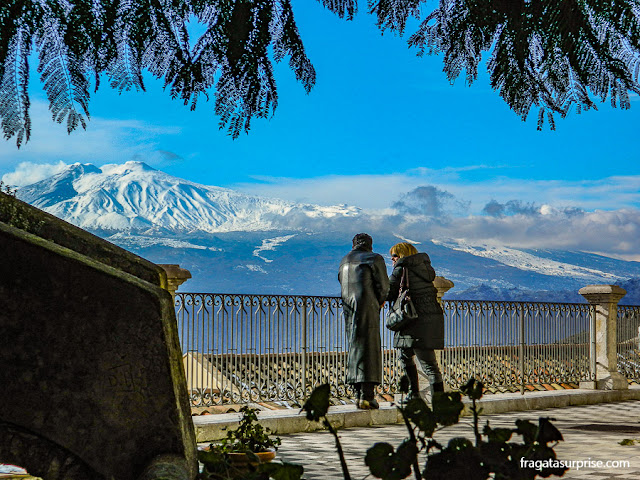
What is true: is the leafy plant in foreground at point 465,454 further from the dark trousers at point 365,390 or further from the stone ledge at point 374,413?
the dark trousers at point 365,390

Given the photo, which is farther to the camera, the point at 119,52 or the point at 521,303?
the point at 521,303

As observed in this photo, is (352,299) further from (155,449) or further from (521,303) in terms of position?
(155,449)

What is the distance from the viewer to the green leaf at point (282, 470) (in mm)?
1461

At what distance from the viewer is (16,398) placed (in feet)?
8.01

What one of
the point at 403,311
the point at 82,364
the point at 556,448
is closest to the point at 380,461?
the point at 82,364

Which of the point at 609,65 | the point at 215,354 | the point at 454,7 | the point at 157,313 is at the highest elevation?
the point at 454,7

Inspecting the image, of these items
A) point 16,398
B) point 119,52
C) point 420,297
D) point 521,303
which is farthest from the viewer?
point 521,303

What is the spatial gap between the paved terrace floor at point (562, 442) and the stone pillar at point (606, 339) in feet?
6.14

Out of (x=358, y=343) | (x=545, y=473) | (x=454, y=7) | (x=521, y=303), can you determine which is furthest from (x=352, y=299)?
(x=545, y=473)

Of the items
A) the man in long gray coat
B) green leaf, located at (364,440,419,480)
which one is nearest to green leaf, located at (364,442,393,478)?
green leaf, located at (364,440,419,480)

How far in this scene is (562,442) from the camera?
707 cm

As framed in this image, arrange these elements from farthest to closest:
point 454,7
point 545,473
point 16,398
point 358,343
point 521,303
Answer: point 521,303, point 358,343, point 454,7, point 16,398, point 545,473

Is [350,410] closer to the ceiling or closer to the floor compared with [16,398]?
closer to the floor

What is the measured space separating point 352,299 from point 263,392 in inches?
68.5
